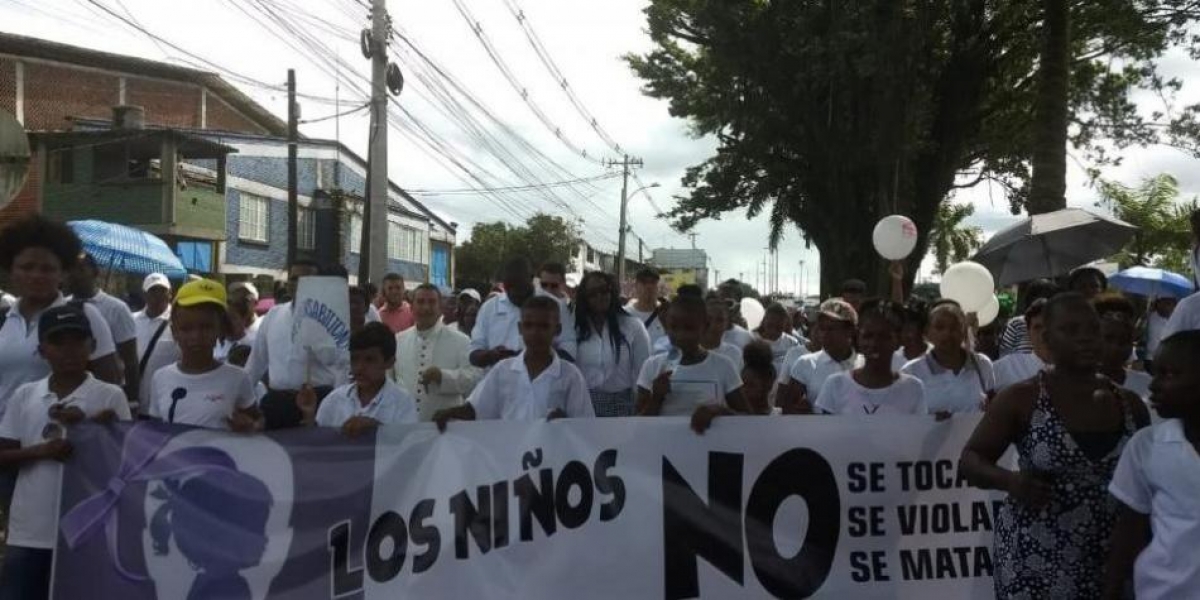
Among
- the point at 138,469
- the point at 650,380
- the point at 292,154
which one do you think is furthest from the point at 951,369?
the point at 292,154

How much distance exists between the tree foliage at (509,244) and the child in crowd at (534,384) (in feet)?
181

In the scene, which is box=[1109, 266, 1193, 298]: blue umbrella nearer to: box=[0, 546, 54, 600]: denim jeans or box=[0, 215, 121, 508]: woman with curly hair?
box=[0, 215, 121, 508]: woman with curly hair

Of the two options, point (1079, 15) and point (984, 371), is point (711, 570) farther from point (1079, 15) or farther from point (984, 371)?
point (1079, 15)

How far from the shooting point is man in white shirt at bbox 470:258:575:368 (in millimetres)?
5871

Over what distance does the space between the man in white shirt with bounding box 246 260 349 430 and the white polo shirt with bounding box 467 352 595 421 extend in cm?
71

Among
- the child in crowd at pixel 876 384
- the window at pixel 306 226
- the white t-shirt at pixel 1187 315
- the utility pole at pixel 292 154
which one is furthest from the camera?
the window at pixel 306 226

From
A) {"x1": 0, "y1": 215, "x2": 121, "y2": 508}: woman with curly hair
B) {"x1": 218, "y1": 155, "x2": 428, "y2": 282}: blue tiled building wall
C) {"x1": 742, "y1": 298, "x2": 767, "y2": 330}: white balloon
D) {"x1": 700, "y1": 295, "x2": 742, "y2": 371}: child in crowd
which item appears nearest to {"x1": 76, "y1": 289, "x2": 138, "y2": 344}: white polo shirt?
{"x1": 0, "y1": 215, "x2": 121, "y2": 508}: woman with curly hair

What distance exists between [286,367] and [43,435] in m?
1.40

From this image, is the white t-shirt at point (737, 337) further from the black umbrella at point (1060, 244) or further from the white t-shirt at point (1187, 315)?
the white t-shirt at point (1187, 315)

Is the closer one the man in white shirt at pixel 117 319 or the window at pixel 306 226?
the man in white shirt at pixel 117 319

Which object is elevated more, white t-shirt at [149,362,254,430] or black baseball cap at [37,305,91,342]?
black baseball cap at [37,305,91,342]

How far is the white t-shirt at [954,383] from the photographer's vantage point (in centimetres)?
478

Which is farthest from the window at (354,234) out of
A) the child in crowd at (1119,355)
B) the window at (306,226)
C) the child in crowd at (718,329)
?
the child in crowd at (1119,355)

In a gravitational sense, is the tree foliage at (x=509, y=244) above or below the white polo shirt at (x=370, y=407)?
above
